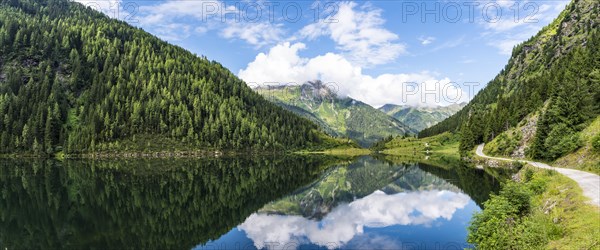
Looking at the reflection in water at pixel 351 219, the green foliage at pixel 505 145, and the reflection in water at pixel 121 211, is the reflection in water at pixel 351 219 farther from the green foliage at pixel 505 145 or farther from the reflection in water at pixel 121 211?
the green foliage at pixel 505 145

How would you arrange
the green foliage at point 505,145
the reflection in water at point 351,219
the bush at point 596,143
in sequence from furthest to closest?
the green foliage at point 505,145, the bush at point 596,143, the reflection in water at point 351,219

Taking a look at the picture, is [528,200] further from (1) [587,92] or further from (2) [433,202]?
(1) [587,92]

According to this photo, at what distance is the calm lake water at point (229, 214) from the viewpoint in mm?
35938

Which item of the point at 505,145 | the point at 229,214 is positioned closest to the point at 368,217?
the point at 229,214

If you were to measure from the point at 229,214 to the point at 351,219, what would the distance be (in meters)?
16.6

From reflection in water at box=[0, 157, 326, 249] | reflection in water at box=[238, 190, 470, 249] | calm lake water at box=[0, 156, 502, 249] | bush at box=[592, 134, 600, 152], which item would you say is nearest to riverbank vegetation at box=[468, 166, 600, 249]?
calm lake water at box=[0, 156, 502, 249]

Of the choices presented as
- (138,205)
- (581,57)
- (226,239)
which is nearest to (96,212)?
(138,205)

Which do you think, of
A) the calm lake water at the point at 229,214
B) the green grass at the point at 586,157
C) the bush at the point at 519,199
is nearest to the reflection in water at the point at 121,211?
the calm lake water at the point at 229,214

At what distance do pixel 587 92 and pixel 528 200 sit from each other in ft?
173

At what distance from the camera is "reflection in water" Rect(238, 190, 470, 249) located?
39.7 meters

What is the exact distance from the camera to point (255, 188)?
72.1m

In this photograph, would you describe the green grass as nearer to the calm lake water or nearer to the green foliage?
the calm lake water

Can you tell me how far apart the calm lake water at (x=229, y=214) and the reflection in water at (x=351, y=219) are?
133 millimetres

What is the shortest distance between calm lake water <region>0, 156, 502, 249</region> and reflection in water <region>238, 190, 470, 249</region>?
5.2 inches
